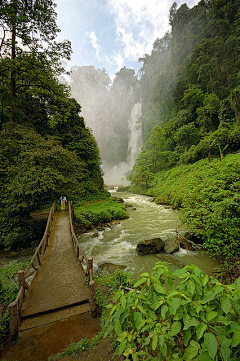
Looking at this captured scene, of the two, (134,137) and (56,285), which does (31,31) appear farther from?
(134,137)

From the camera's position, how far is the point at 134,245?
29.6ft

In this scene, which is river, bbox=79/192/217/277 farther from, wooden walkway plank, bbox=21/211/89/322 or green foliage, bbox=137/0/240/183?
green foliage, bbox=137/0/240/183

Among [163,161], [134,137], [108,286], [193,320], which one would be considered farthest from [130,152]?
[193,320]

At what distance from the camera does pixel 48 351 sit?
2689 mm

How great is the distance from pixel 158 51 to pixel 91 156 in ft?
166

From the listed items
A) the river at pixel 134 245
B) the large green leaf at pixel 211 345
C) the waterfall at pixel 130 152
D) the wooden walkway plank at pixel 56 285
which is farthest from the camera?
the waterfall at pixel 130 152

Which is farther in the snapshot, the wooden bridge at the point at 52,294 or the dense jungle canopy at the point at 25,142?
the dense jungle canopy at the point at 25,142

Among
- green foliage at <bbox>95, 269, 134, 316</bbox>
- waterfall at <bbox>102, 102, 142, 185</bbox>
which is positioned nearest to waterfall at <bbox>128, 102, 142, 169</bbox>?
waterfall at <bbox>102, 102, 142, 185</bbox>

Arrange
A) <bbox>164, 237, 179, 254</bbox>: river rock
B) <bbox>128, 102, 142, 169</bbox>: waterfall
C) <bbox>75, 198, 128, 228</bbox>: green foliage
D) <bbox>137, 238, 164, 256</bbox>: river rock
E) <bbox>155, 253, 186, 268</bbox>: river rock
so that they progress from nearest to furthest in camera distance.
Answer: <bbox>155, 253, 186, 268</bbox>: river rock → <bbox>164, 237, 179, 254</bbox>: river rock → <bbox>137, 238, 164, 256</bbox>: river rock → <bbox>75, 198, 128, 228</bbox>: green foliage → <bbox>128, 102, 142, 169</bbox>: waterfall

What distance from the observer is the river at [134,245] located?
6.70 metres

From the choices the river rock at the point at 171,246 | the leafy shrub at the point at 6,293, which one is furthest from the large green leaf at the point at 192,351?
the river rock at the point at 171,246

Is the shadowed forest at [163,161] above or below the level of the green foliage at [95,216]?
above

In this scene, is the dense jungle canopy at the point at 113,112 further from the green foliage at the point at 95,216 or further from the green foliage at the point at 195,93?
the green foliage at the point at 95,216

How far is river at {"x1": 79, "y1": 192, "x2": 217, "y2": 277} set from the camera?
264 inches
